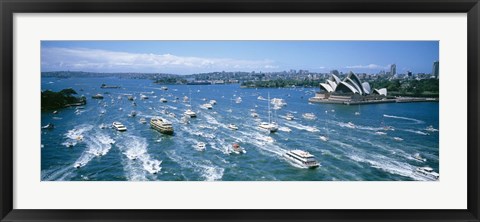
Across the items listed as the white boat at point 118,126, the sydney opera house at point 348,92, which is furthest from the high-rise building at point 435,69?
the white boat at point 118,126

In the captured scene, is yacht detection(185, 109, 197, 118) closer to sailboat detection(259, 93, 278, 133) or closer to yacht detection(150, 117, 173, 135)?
yacht detection(150, 117, 173, 135)

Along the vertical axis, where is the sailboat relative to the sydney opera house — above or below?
below

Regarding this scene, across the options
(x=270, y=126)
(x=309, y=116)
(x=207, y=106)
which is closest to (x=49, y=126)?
(x=207, y=106)

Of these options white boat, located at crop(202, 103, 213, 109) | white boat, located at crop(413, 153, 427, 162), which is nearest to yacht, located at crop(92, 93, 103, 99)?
white boat, located at crop(202, 103, 213, 109)

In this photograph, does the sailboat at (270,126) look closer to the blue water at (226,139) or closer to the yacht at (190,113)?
the blue water at (226,139)
